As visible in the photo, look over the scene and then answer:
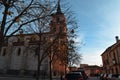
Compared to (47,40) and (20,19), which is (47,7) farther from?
(47,40)

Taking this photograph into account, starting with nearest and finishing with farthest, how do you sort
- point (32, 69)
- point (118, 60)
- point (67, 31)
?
point (67, 31) → point (118, 60) → point (32, 69)

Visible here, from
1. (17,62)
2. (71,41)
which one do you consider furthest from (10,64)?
(71,41)

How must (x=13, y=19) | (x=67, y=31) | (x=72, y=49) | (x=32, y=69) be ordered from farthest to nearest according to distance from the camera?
1. (x=32, y=69)
2. (x=72, y=49)
3. (x=67, y=31)
4. (x=13, y=19)

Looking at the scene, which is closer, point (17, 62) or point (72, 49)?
point (72, 49)

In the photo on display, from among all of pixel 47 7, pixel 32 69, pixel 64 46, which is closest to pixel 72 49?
pixel 64 46

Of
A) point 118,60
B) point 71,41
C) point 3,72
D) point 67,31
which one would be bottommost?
point 3,72

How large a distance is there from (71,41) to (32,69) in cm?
3480

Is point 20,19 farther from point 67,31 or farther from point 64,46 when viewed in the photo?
point 64,46

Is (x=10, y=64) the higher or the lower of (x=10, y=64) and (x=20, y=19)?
the lower

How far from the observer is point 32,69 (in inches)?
2173

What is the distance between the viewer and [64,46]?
25984mm

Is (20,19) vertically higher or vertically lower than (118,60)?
higher

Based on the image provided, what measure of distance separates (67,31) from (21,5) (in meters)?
11.3

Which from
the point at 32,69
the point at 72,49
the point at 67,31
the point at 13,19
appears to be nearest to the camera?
the point at 13,19
